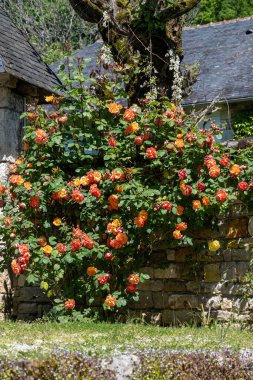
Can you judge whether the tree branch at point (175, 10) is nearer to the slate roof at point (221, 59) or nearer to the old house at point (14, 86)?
the old house at point (14, 86)

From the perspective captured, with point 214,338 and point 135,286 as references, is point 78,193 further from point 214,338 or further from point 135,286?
point 214,338

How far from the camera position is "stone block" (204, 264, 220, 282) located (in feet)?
22.5

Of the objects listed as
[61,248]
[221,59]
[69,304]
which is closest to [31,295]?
[69,304]

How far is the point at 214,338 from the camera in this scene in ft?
17.7

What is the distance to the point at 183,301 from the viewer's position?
7.00m

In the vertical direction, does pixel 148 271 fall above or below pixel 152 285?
above

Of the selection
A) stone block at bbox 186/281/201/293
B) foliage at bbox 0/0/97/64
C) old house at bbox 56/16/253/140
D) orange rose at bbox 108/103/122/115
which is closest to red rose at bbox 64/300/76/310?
stone block at bbox 186/281/201/293

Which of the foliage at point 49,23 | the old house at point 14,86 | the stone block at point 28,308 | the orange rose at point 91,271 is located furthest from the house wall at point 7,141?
the foliage at point 49,23

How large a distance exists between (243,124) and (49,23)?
541 inches

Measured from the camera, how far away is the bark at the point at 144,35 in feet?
28.3

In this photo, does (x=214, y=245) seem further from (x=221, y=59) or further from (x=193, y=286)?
(x=221, y=59)

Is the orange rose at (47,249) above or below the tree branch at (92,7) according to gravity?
below

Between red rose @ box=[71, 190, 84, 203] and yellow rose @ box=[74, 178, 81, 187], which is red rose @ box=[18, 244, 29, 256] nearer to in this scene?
red rose @ box=[71, 190, 84, 203]

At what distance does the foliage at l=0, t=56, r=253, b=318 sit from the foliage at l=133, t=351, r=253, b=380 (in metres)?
2.20
